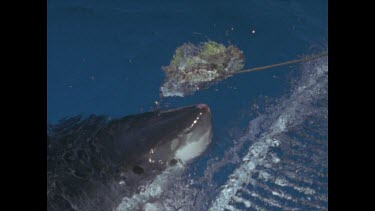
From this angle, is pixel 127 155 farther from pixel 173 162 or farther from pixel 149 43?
pixel 149 43

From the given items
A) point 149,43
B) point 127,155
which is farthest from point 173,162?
point 149,43

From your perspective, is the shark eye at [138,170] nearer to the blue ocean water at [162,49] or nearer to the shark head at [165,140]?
the shark head at [165,140]

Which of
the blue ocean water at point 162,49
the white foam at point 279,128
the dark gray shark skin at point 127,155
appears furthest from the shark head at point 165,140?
the blue ocean water at point 162,49

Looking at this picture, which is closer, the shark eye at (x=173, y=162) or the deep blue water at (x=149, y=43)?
the shark eye at (x=173, y=162)

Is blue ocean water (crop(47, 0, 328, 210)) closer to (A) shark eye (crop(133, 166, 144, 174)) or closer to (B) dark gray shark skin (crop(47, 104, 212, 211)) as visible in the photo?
(B) dark gray shark skin (crop(47, 104, 212, 211))

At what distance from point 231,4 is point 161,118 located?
502 cm

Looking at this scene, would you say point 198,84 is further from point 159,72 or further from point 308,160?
point 308,160

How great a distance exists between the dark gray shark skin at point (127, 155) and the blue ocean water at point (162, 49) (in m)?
1.84

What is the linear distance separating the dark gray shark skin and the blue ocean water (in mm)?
1839

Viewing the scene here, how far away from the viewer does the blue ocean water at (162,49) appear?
277 inches

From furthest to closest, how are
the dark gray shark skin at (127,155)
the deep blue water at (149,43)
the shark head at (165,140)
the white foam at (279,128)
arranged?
the deep blue water at (149,43)
the white foam at (279,128)
the shark head at (165,140)
the dark gray shark skin at (127,155)

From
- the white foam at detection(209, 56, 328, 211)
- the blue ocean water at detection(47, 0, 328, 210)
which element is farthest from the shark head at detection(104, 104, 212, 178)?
the blue ocean water at detection(47, 0, 328, 210)
